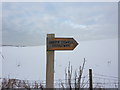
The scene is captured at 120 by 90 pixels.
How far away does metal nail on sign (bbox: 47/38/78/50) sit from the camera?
2562mm

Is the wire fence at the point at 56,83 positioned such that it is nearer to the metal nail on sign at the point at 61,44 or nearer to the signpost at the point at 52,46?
the signpost at the point at 52,46

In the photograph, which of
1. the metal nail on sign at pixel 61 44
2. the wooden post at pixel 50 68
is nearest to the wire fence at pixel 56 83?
the wooden post at pixel 50 68

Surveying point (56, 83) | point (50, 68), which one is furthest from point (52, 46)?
point (56, 83)

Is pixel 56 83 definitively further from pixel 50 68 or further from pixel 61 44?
pixel 61 44

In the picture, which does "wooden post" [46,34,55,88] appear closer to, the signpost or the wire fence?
the signpost

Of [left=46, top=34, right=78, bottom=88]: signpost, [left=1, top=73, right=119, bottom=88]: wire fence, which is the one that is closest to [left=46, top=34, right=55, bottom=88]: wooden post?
[left=46, top=34, right=78, bottom=88]: signpost

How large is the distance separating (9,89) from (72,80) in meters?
1.11

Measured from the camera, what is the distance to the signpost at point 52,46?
2.57 m

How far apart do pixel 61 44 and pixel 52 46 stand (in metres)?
0.13

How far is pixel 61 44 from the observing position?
2.57m

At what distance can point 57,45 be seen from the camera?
102 inches

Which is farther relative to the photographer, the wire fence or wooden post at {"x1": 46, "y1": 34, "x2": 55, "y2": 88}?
the wire fence

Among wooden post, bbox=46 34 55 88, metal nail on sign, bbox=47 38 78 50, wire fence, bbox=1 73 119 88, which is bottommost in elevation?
wire fence, bbox=1 73 119 88

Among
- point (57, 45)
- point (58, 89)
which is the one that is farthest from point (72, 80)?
point (57, 45)
